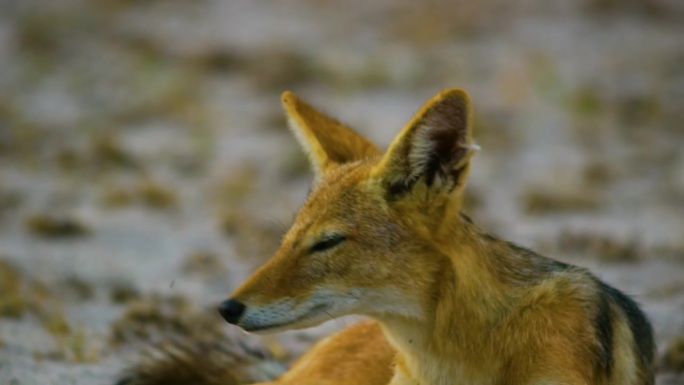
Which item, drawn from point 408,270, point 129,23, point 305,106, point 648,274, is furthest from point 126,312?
point 129,23

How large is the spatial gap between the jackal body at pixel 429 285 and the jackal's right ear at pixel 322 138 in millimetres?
458

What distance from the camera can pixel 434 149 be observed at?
16.6 feet

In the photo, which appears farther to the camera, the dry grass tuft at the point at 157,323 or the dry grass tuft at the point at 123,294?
the dry grass tuft at the point at 123,294

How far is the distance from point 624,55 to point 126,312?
11535mm

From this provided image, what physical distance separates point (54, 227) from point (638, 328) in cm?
698

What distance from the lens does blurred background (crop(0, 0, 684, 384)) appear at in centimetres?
901

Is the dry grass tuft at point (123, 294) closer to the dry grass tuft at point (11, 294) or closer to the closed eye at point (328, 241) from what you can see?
the dry grass tuft at point (11, 294)

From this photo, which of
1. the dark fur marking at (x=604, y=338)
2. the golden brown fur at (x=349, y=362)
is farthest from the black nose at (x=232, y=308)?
the dark fur marking at (x=604, y=338)

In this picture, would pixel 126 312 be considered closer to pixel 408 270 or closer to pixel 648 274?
pixel 408 270

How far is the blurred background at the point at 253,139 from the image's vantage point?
9.01m

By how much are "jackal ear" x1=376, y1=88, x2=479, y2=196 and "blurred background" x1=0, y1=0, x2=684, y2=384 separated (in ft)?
5.01

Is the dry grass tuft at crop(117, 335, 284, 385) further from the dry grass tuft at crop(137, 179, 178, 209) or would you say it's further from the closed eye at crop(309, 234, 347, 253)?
the dry grass tuft at crop(137, 179, 178, 209)

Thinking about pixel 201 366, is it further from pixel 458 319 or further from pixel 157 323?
pixel 458 319

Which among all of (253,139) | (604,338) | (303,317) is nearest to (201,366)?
(303,317)
